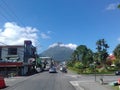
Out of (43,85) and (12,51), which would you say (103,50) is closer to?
(12,51)

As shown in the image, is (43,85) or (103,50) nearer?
(43,85)

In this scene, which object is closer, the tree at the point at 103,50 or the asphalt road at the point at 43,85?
the asphalt road at the point at 43,85

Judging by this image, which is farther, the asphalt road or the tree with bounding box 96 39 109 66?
the tree with bounding box 96 39 109 66

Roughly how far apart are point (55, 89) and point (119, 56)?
78645 mm

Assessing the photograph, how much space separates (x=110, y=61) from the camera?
13100 centimetres

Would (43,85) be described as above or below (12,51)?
below

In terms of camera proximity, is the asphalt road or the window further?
the window

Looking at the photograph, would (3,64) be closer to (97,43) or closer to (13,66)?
(13,66)

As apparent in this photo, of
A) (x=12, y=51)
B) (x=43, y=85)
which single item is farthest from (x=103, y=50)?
(x=43, y=85)

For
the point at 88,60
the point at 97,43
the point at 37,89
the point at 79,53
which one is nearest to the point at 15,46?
the point at 97,43

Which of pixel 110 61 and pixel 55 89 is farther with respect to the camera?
pixel 110 61

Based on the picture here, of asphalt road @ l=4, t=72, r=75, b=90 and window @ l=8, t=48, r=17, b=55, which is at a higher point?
window @ l=8, t=48, r=17, b=55

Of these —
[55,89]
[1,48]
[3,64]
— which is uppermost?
[1,48]

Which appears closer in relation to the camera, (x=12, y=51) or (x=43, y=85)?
(x=43, y=85)
